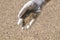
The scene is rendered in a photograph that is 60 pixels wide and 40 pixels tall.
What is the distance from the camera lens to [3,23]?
3.59ft

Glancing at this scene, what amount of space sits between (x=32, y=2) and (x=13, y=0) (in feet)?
2.39

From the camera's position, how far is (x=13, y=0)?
1226 millimetres

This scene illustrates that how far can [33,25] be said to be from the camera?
108 cm

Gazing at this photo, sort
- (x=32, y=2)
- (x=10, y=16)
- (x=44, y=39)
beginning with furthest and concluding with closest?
(x=10, y=16)
(x=44, y=39)
(x=32, y=2)

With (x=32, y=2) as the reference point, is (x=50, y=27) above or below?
below

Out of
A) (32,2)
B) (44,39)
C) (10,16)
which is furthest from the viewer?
(10,16)

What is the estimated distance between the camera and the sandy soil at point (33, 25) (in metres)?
1.03

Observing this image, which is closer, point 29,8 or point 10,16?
point 29,8

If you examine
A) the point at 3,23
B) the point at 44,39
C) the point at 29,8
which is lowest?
the point at 44,39

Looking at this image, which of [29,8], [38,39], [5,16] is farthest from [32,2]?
[5,16]

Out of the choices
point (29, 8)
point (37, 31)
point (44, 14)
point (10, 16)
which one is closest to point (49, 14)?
point (44, 14)

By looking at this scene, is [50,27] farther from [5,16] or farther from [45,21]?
[5,16]

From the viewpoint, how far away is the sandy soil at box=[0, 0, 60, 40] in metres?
1.03

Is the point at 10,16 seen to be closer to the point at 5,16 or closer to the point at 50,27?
the point at 5,16
